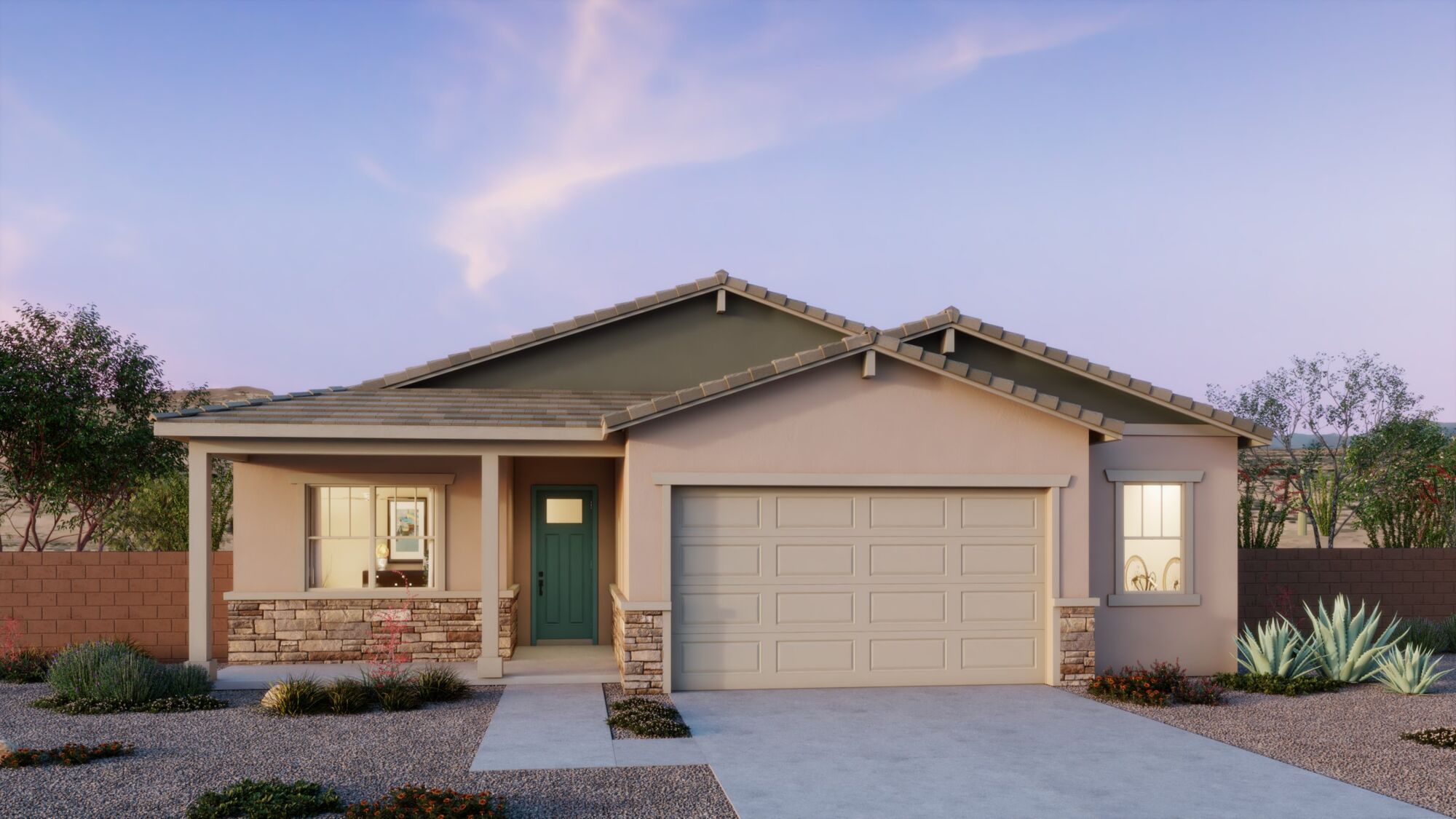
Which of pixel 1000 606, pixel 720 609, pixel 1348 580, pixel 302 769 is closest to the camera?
pixel 302 769

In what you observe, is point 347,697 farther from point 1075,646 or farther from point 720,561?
point 1075,646

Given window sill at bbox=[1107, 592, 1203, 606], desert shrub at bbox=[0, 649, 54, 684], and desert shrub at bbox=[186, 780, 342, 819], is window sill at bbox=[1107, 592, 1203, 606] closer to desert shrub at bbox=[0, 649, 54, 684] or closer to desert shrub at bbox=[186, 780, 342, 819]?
desert shrub at bbox=[186, 780, 342, 819]

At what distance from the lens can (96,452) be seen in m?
17.6

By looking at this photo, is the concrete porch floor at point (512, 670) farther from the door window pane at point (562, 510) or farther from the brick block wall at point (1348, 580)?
the brick block wall at point (1348, 580)

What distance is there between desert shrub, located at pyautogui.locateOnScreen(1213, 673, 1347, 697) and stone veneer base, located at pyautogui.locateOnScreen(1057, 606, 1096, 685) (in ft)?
4.92

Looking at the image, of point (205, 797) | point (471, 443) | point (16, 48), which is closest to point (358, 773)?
point (205, 797)

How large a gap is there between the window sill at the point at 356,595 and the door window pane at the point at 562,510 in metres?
1.53

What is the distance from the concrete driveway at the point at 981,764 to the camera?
21.5 feet

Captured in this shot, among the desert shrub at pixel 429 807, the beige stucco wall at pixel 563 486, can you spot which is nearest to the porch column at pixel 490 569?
the beige stucco wall at pixel 563 486

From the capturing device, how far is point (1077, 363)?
12312 mm

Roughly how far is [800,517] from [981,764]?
3742 mm

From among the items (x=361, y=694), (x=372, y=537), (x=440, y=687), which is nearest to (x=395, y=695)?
(x=361, y=694)

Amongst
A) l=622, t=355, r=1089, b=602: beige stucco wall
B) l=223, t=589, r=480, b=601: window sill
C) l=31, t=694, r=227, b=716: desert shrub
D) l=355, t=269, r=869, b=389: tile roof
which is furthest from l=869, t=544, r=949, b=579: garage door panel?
l=31, t=694, r=227, b=716: desert shrub

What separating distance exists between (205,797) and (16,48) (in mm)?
14702
